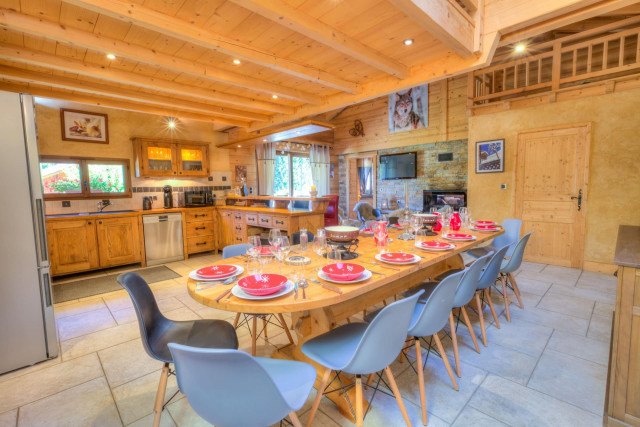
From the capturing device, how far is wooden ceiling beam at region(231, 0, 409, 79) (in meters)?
2.06

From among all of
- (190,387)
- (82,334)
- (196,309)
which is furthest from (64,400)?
(190,387)

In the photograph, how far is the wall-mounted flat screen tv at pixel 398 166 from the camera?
742 centimetres

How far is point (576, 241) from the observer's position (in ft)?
14.4

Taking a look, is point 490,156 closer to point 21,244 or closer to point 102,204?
point 21,244

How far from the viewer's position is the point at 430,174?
720 cm

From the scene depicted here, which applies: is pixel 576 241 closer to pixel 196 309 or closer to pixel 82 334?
pixel 196 309

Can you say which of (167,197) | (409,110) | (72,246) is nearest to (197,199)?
(167,197)

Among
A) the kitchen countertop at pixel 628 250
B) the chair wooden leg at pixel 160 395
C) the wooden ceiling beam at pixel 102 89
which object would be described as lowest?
the chair wooden leg at pixel 160 395

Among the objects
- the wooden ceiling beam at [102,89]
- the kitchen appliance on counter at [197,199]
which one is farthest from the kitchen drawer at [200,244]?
the wooden ceiling beam at [102,89]

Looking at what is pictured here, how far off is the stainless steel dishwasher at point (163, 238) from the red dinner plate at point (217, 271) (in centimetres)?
380

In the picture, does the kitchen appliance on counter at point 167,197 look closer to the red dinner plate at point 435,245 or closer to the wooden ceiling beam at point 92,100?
the wooden ceiling beam at point 92,100

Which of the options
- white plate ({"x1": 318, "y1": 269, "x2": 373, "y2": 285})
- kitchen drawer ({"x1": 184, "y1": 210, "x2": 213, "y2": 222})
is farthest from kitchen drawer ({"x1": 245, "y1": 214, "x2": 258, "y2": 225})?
white plate ({"x1": 318, "y1": 269, "x2": 373, "y2": 285})

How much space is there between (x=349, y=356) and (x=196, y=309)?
2.32 meters

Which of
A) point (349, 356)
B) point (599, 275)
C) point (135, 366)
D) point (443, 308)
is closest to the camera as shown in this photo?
point (349, 356)
